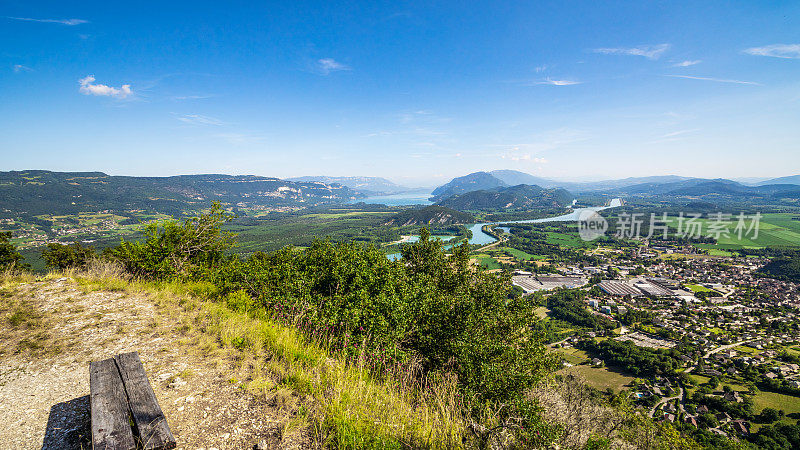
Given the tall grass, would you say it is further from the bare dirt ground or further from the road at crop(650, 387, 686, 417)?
the road at crop(650, 387, 686, 417)

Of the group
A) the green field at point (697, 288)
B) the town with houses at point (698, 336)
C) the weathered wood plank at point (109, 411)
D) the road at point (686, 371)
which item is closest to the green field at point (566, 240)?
the town with houses at point (698, 336)

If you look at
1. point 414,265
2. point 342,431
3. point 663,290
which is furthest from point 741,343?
point 342,431

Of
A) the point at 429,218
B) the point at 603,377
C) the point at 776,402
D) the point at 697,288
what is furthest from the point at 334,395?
the point at 429,218

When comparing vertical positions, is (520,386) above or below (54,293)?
below

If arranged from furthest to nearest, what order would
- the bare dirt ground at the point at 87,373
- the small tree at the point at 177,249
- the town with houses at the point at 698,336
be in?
the town with houses at the point at 698,336, the small tree at the point at 177,249, the bare dirt ground at the point at 87,373

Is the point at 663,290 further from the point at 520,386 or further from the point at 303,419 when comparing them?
the point at 303,419

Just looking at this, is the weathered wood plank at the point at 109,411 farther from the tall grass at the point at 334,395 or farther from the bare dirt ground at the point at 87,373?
→ the tall grass at the point at 334,395

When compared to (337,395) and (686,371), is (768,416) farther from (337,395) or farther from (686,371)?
(337,395)
